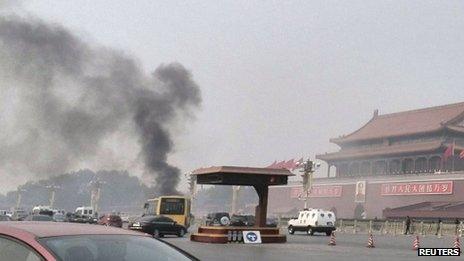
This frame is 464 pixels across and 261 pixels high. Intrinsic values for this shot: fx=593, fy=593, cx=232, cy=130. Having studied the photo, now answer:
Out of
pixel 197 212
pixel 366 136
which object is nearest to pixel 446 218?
pixel 366 136

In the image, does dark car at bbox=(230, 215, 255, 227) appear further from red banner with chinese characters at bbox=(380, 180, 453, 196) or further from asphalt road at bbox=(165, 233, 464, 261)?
red banner with chinese characters at bbox=(380, 180, 453, 196)

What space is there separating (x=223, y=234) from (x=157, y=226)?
7.26m

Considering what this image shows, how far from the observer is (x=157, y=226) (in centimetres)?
3055

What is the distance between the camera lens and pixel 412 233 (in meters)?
45.2

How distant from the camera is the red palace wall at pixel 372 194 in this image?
5266 cm

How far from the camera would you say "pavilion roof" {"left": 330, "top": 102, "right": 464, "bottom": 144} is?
6167 centimetres

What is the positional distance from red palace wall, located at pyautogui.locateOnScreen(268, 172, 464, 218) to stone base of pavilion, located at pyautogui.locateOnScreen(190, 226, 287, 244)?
31137mm

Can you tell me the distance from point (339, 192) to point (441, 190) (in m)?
13.8

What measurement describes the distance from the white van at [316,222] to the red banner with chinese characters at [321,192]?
24.0 meters

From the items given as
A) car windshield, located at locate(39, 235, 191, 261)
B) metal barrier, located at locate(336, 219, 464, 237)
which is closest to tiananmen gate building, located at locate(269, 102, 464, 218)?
metal barrier, located at locate(336, 219, 464, 237)

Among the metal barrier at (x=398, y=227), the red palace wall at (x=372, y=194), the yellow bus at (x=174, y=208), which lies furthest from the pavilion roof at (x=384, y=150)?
the yellow bus at (x=174, y=208)

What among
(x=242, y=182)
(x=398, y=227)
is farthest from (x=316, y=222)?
(x=242, y=182)

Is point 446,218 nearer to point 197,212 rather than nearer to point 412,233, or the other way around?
point 412,233

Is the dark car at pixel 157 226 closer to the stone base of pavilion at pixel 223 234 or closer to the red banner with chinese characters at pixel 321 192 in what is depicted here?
the stone base of pavilion at pixel 223 234
